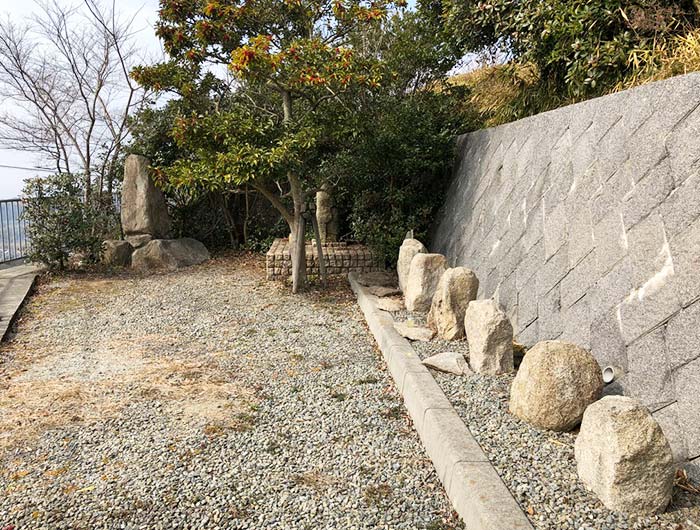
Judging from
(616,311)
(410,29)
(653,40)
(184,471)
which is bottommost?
(184,471)

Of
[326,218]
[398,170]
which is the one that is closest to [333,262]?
[326,218]

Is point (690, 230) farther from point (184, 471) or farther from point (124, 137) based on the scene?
point (124, 137)

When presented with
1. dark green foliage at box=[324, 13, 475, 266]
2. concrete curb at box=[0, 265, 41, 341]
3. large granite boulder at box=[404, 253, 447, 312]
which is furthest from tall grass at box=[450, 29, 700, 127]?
concrete curb at box=[0, 265, 41, 341]

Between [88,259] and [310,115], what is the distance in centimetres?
441

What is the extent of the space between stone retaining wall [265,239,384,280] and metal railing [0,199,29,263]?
4.41 meters

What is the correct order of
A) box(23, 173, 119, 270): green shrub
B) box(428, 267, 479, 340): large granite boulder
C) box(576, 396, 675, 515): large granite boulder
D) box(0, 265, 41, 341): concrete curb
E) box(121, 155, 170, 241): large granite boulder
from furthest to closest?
1. box(121, 155, 170, 241): large granite boulder
2. box(23, 173, 119, 270): green shrub
3. box(0, 265, 41, 341): concrete curb
4. box(428, 267, 479, 340): large granite boulder
5. box(576, 396, 675, 515): large granite boulder

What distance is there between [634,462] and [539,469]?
48 cm

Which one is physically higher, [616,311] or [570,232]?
[570,232]

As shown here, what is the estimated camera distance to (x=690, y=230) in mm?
2625

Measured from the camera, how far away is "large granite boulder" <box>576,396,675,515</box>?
2111mm

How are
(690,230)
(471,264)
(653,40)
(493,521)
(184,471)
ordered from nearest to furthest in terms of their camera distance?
(493,521)
(690,230)
(184,471)
(653,40)
(471,264)

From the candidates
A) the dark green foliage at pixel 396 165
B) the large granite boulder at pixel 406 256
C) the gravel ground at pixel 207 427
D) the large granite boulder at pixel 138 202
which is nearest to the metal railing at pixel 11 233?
the large granite boulder at pixel 138 202

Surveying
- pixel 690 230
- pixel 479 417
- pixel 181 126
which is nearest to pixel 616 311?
pixel 690 230

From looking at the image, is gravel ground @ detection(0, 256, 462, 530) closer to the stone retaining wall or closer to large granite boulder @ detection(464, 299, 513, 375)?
large granite boulder @ detection(464, 299, 513, 375)
